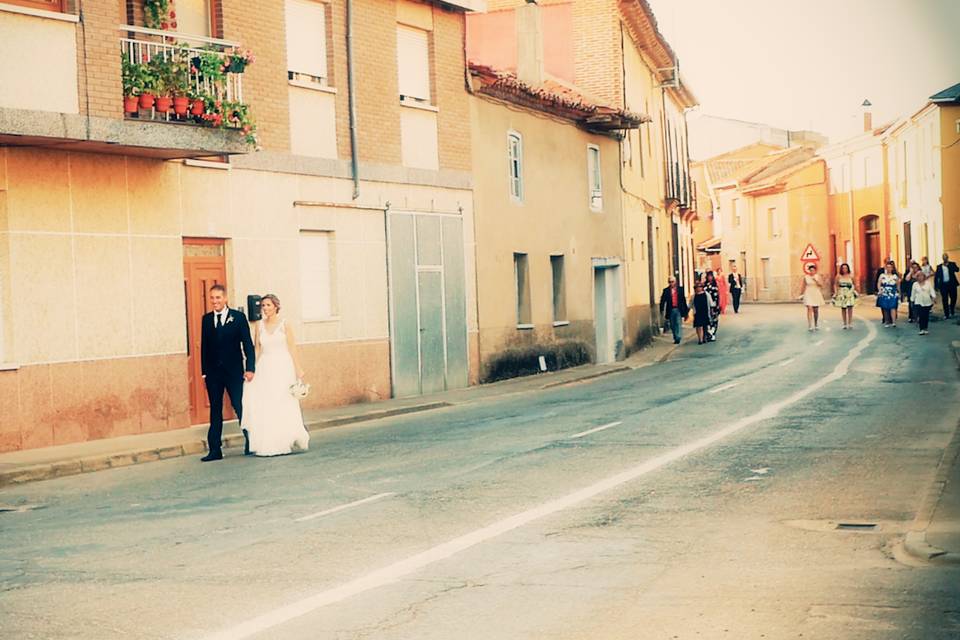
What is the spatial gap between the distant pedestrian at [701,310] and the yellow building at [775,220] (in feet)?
105

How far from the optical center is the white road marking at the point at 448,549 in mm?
6676

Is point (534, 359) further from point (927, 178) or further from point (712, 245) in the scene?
point (712, 245)

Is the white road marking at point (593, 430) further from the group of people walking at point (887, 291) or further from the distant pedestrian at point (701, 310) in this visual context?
the group of people walking at point (887, 291)

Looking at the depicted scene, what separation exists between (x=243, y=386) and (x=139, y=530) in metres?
5.35

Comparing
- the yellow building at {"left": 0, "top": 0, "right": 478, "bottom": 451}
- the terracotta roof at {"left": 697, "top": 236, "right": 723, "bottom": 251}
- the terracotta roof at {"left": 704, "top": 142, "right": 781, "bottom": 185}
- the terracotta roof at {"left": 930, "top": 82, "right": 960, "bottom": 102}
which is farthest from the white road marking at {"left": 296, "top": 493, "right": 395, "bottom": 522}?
the terracotta roof at {"left": 704, "top": 142, "right": 781, "bottom": 185}

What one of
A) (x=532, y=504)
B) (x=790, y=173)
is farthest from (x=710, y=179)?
(x=532, y=504)

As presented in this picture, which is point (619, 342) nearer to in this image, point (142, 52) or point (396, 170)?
point (396, 170)

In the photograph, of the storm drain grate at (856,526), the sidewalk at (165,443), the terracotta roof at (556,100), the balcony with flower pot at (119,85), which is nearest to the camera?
the storm drain grate at (856,526)

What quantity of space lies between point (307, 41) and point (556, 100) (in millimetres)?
9924

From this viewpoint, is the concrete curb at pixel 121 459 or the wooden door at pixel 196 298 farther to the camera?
the wooden door at pixel 196 298

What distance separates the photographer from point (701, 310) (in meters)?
36.7

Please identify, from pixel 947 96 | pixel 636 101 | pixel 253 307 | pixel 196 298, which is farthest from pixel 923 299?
pixel 196 298

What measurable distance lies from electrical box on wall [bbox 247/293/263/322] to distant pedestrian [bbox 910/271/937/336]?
19.6m

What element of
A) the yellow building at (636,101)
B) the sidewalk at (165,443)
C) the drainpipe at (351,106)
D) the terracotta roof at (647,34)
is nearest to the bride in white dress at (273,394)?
the sidewalk at (165,443)
